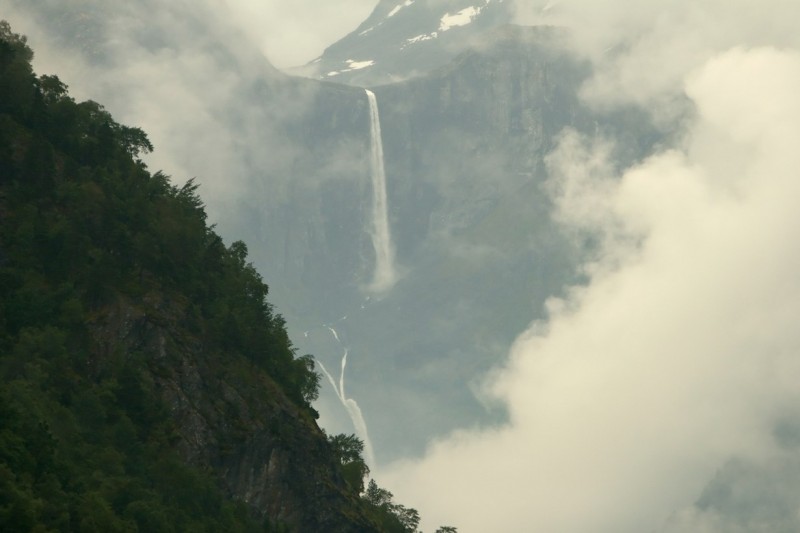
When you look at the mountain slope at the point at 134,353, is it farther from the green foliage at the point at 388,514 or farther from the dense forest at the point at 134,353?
the green foliage at the point at 388,514

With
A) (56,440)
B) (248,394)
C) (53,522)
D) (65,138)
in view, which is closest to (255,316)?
(248,394)

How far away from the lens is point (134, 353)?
102 m

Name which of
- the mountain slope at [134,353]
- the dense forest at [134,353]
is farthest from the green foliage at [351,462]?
the mountain slope at [134,353]

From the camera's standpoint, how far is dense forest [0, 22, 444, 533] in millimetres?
92625

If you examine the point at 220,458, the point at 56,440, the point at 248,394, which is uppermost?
the point at 248,394

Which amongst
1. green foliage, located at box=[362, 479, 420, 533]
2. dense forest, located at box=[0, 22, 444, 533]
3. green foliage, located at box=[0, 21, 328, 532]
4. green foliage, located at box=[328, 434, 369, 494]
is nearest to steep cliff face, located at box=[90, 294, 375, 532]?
dense forest, located at box=[0, 22, 444, 533]

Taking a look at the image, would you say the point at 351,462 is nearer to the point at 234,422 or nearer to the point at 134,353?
the point at 234,422

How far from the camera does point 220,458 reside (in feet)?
343

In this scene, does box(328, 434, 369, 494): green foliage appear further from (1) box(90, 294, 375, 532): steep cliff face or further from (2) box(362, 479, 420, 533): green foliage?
(1) box(90, 294, 375, 532): steep cliff face

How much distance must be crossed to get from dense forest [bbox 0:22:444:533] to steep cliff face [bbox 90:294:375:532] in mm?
129

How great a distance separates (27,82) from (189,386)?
30664 millimetres

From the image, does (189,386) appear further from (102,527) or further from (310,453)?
(102,527)

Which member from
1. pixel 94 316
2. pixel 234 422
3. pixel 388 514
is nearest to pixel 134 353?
pixel 94 316

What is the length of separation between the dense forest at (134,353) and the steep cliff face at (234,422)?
0.13 metres
